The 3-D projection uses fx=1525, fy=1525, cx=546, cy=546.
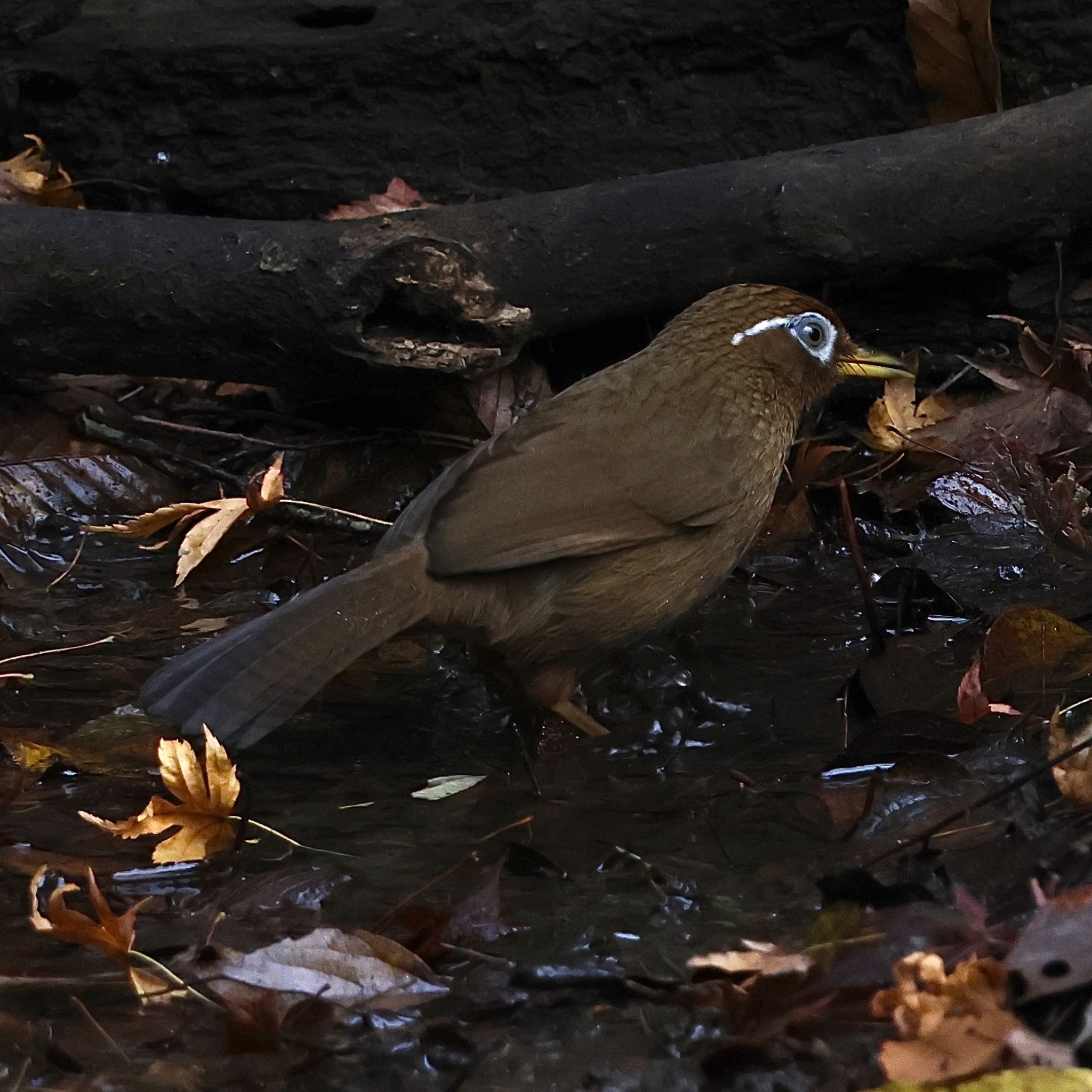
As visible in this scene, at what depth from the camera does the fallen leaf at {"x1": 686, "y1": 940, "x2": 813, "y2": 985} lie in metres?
2.36

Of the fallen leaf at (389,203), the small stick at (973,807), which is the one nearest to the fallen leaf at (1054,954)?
the small stick at (973,807)

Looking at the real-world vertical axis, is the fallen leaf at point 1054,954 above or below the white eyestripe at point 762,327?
above

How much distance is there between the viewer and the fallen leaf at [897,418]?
5.11 m

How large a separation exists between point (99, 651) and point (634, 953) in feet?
7.70

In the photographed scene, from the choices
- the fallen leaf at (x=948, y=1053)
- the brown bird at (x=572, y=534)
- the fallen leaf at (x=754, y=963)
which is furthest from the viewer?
the brown bird at (x=572, y=534)

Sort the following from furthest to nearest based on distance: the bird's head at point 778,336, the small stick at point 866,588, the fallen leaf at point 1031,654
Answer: the bird's head at point 778,336 → the small stick at point 866,588 → the fallen leaf at point 1031,654

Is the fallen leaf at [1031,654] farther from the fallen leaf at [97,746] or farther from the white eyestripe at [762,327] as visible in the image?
the fallen leaf at [97,746]

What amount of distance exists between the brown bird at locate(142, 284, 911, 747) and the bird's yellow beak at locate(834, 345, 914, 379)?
102mm

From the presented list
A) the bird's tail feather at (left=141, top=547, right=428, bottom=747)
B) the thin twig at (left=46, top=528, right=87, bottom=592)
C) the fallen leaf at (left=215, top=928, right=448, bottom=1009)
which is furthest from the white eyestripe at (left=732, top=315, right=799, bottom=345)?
the fallen leaf at (left=215, top=928, right=448, bottom=1009)

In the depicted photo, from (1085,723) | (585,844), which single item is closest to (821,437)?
(1085,723)

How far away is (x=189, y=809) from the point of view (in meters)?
Result: 3.25

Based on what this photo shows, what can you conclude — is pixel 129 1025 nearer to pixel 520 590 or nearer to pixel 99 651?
pixel 520 590

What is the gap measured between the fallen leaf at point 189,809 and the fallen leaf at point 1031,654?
1793 millimetres

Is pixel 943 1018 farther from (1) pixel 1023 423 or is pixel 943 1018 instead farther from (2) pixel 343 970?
(1) pixel 1023 423
